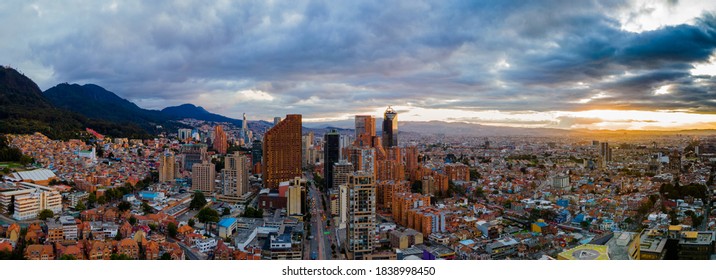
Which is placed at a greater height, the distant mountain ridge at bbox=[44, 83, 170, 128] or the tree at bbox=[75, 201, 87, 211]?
the distant mountain ridge at bbox=[44, 83, 170, 128]

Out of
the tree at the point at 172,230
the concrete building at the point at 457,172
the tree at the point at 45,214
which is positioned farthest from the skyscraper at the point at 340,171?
the tree at the point at 45,214

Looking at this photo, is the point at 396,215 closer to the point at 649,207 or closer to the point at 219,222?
the point at 219,222

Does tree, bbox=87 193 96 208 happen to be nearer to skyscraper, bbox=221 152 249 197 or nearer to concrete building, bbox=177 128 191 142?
concrete building, bbox=177 128 191 142

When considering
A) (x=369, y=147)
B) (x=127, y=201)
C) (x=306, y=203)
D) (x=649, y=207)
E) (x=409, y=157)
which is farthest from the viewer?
(x=409, y=157)

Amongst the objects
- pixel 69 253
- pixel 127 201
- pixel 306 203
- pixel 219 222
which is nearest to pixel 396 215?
pixel 306 203

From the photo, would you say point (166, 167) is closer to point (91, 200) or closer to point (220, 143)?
point (220, 143)

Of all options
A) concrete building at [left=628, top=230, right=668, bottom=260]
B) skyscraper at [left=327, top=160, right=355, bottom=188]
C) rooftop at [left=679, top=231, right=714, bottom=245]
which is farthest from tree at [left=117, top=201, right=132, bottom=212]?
rooftop at [left=679, top=231, right=714, bottom=245]
